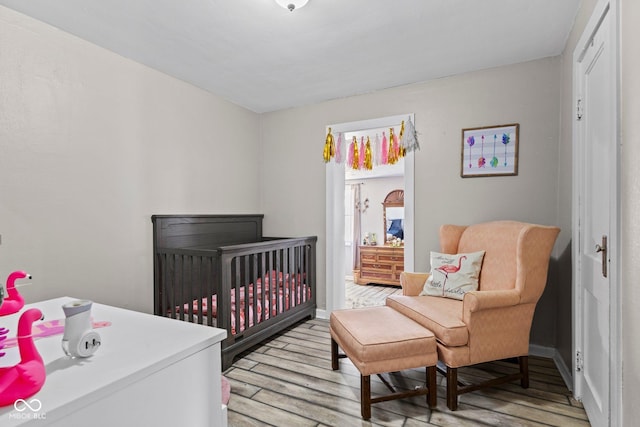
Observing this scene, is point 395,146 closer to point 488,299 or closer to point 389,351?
point 488,299

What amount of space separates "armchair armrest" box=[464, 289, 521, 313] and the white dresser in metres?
1.46

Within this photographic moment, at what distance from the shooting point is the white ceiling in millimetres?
1904

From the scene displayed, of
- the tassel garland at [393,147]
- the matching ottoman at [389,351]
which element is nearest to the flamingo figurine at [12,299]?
the matching ottoman at [389,351]

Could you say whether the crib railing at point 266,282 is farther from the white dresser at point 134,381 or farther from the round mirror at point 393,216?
the round mirror at point 393,216

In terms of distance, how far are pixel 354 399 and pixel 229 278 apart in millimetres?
1174

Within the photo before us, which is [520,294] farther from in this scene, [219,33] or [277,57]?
[219,33]

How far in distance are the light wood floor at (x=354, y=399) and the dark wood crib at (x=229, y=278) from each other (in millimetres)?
339

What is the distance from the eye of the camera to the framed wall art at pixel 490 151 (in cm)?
265

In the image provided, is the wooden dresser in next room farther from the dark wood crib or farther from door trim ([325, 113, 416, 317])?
the dark wood crib

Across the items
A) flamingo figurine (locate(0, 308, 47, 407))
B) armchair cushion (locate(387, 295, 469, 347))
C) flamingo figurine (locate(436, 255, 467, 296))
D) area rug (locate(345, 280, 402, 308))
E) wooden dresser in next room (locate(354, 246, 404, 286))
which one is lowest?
area rug (locate(345, 280, 402, 308))

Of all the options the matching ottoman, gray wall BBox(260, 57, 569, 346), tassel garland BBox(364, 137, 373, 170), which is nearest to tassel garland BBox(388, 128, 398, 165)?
gray wall BBox(260, 57, 569, 346)

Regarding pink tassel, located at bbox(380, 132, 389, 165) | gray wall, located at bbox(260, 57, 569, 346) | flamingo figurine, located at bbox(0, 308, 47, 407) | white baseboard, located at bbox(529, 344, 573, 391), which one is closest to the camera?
flamingo figurine, located at bbox(0, 308, 47, 407)

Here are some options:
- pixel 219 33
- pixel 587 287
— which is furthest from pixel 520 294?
pixel 219 33

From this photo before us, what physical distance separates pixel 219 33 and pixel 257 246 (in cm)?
160
